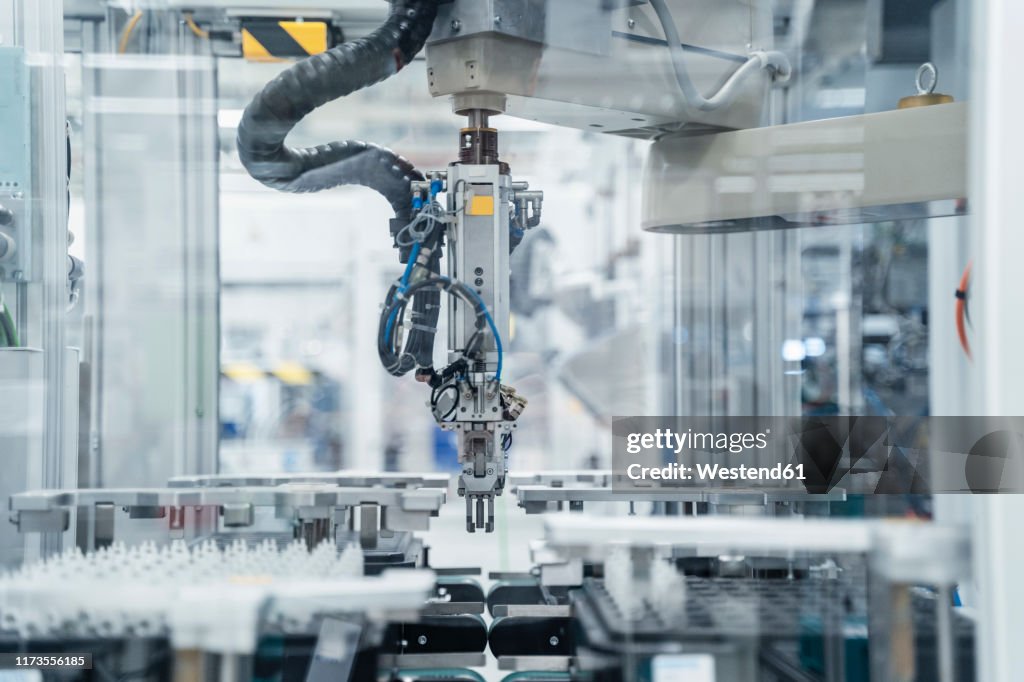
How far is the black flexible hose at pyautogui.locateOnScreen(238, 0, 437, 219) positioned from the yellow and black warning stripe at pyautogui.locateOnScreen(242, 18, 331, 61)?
99 cm

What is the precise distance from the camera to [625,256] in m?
3.51

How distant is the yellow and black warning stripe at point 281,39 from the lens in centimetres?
300

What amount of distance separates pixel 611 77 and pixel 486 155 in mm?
357

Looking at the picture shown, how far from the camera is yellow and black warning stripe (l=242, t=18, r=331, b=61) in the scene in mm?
3000

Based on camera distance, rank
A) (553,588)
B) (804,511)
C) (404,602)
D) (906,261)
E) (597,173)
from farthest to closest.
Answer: (597,173) → (906,261) → (553,588) → (804,511) → (404,602)

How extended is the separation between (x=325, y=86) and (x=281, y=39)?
135cm

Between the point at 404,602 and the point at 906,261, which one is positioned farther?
the point at 906,261

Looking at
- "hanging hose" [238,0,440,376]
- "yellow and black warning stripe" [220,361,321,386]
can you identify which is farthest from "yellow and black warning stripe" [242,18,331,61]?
"yellow and black warning stripe" [220,361,321,386]

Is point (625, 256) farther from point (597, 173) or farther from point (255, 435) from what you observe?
point (255, 435)

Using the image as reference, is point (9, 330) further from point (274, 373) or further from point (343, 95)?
point (274, 373)

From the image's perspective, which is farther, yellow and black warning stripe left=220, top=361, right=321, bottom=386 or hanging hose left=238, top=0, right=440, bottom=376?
yellow and black warning stripe left=220, top=361, right=321, bottom=386

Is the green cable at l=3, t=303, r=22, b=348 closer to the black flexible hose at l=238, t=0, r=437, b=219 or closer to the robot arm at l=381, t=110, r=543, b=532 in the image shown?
the black flexible hose at l=238, t=0, r=437, b=219

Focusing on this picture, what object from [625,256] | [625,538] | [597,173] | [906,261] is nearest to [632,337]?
[625,256]

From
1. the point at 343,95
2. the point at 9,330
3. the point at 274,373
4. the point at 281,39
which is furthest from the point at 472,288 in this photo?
the point at 274,373
